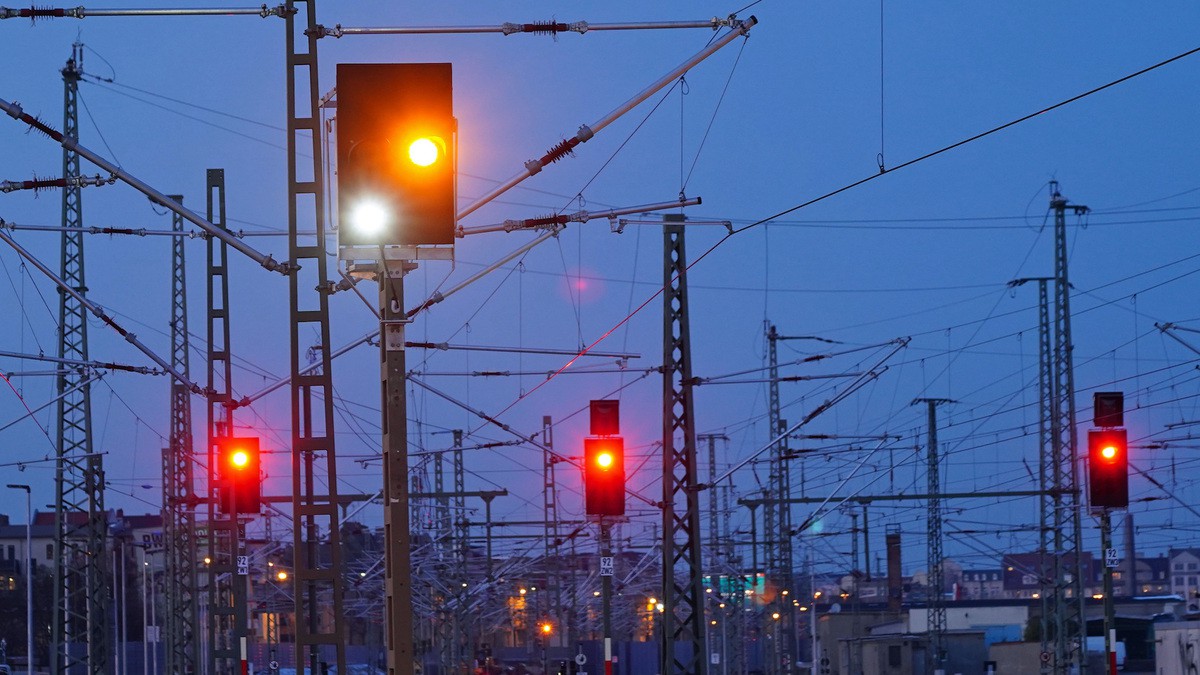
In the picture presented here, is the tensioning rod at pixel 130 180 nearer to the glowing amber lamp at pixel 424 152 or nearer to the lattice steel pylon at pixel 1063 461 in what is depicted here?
the glowing amber lamp at pixel 424 152

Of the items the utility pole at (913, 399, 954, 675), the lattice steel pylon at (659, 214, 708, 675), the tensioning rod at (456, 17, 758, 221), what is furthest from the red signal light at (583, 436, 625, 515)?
the utility pole at (913, 399, 954, 675)

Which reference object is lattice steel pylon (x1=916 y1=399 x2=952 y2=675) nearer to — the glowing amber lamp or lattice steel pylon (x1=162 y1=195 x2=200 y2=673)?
lattice steel pylon (x1=162 y1=195 x2=200 y2=673)

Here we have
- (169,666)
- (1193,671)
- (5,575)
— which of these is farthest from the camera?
(5,575)

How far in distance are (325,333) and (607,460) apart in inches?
500

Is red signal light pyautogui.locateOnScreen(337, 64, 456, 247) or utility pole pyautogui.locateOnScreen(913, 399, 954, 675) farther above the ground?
red signal light pyautogui.locateOnScreen(337, 64, 456, 247)

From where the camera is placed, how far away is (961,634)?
254 feet

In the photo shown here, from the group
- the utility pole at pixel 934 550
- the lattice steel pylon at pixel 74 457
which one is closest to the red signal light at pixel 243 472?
the lattice steel pylon at pixel 74 457

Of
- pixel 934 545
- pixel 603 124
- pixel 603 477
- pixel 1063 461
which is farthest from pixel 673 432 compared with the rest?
pixel 934 545

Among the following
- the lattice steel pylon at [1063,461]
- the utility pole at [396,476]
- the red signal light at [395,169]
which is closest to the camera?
the red signal light at [395,169]

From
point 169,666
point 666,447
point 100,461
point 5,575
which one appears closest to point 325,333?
point 666,447

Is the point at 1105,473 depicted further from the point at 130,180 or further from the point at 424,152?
the point at 424,152

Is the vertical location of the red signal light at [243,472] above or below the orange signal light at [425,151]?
below

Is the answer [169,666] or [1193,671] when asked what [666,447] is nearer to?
[169,666]

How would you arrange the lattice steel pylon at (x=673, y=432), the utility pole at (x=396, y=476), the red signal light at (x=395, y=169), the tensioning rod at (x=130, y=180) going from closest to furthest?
the red signal light at (x=395, y=169), the utility pole at (x=396, y=476), the tensioning rod at (x=130, y=180), the lattice steel pylon at (x=673, y=432)
